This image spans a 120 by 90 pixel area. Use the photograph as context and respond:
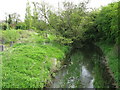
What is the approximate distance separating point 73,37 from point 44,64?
10.2m

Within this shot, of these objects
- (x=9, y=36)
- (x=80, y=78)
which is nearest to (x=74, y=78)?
(x=80, y=78)

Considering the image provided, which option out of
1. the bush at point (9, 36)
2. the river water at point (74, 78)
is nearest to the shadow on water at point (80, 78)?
the river water at point (74, 78)

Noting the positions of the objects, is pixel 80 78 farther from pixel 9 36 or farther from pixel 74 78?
pixel 9 36

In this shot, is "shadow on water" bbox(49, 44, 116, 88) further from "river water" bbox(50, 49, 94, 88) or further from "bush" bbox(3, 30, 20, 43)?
"bush" bbox(3, 30, 20, 43)

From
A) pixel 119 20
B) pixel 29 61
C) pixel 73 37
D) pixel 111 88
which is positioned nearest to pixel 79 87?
pixel 111 88

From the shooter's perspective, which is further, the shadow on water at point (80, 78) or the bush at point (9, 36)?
the bush at point (9, 36)

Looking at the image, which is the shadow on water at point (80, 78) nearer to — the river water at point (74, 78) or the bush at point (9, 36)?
the river water at point (74, 78)

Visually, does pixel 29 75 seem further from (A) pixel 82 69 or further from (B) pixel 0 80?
(A) pixel 82 69

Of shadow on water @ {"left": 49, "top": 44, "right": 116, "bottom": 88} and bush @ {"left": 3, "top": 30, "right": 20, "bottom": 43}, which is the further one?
bush @ {"left": 3, "top": 30, "right": 20, "bottom": 43}

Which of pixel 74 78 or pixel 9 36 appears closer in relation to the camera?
pixel 74 78

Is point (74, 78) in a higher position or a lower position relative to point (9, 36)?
lower

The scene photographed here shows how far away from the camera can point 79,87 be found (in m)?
7.55

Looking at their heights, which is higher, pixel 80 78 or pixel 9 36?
pixel 9 36

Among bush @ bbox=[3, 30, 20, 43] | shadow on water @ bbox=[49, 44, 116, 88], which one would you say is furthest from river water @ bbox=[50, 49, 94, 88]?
bush @ bbox=[3, 30, 20, 43]
